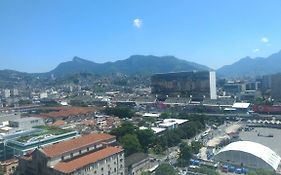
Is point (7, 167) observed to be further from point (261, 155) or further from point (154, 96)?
point (154, 96)

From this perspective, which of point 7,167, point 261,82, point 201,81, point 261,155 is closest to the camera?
point 261,155

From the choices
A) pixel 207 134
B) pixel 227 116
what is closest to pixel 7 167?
pixel 207 134

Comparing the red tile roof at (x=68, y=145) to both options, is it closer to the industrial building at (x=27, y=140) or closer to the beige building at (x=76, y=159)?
the beige building at (x=76, y=159)

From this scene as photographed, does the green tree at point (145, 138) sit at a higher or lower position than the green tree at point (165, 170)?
higher

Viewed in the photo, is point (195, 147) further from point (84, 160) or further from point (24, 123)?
point (24, 123)

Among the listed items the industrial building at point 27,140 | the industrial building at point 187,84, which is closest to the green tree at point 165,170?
the industrial building at point 27,140

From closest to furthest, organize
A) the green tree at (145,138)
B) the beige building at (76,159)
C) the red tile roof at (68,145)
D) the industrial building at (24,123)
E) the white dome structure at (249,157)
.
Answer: the beige building at (76,159) < the red tile roof at (68,145) < the white dome structure at (249,157) < the green tree at (145,138) < the industrial building at (24,123)

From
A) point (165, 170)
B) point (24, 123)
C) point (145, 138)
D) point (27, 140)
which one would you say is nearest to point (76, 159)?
point (165, 170)
